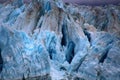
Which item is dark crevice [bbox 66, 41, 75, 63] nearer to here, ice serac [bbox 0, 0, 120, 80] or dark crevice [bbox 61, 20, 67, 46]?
ice serac [bbox 0, 0, 120, 80]

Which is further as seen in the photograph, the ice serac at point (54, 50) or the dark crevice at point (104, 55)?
the dark crevice at point (104, 55)

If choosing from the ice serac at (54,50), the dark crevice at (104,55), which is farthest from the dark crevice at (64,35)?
the dark crevice at (104,55)

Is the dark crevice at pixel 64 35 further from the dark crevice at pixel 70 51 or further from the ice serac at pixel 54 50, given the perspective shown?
the dark crevice at pixel 70 51

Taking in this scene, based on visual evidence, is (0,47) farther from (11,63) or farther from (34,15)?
(34,15)

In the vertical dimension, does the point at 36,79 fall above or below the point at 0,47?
below

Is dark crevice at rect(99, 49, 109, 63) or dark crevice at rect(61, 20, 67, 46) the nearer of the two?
dark crevice at rect(99, 49, 109, 63)

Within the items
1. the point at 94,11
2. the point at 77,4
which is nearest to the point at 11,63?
the point at 94,11

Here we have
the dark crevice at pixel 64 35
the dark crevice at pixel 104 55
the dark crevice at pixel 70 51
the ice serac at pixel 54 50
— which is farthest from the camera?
the dark crevice at pixel 64 35

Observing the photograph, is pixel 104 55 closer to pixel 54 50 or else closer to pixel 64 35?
pixel 54 50

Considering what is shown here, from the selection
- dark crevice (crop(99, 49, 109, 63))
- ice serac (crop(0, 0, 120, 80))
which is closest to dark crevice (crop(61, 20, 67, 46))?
ice serac (crop(0, 0, 120, 80))
